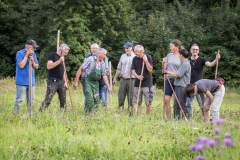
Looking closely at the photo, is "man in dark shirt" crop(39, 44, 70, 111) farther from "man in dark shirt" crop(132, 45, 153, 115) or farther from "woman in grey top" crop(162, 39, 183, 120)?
"woman in grey top" crop(162, 39, 183, 120)

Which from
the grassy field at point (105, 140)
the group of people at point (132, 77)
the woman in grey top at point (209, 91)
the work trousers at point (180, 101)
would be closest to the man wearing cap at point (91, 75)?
the group of people at point (132, 77)

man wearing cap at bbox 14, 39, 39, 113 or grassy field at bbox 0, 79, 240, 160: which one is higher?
man wearing cap at bbox 14, 39, 39, 113

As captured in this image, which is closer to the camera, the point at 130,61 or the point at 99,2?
the point at 130,61

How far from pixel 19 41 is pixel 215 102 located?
20794mm

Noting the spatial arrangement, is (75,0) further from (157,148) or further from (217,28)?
(157,148)

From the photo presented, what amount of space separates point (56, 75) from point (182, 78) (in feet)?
10.0

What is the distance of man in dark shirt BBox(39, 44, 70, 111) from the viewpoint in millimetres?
5621

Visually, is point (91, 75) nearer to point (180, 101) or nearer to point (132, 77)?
point (132, 77)

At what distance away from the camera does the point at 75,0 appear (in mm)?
17141

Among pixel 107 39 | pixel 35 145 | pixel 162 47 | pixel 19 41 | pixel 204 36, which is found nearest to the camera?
pixel 35 145

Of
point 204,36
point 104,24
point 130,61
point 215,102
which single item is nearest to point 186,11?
point 204,36

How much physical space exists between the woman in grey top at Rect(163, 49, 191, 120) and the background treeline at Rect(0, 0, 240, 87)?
37.6 ft

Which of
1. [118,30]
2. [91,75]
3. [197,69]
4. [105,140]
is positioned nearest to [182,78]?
[197,69]

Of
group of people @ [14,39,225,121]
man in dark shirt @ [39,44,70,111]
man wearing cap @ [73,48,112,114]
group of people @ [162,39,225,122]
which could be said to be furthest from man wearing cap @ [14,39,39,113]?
group of people @ [162,39,225,122]
